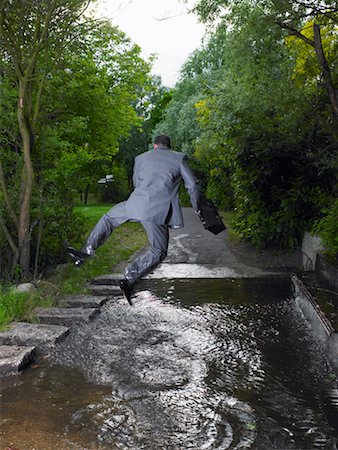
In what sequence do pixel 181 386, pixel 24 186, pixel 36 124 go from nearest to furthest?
pixel 181 386, pixel 24 186, pixel 36 124

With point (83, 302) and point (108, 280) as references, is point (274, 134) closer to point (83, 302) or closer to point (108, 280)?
point (108, 280)

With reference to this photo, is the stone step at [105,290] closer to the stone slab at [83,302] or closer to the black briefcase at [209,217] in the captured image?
the stone slab at [83,302]

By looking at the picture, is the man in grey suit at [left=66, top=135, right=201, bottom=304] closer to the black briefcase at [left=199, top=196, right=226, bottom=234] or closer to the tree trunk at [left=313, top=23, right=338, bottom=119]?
the black briefcase at [left=199, top=196, right=226, bottom=234]

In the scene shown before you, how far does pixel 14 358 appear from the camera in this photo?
4539 mm

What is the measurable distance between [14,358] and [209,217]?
2308 mm

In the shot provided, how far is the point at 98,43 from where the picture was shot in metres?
15.8

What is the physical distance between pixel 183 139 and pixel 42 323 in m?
24.7

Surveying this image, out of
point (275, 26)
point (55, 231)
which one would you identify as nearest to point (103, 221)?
point (55, 231)

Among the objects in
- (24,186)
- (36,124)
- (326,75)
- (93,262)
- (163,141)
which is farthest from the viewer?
(93,262)

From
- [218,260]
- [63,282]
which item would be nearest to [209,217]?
[63,282]

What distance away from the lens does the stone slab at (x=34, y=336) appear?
17.0 feet

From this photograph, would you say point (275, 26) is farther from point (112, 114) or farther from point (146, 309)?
point (112, 114)

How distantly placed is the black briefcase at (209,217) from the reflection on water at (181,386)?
136 cm

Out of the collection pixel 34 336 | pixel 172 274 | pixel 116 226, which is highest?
pixel 116 226
